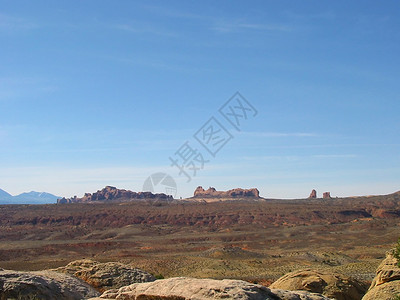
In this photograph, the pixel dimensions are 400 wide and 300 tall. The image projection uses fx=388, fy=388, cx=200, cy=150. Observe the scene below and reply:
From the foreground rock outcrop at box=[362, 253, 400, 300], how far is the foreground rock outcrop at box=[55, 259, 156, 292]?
719 cm

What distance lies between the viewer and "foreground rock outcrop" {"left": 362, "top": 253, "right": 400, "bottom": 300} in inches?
406

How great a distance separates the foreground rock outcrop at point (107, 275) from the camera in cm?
1297

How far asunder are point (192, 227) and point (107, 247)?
101ft

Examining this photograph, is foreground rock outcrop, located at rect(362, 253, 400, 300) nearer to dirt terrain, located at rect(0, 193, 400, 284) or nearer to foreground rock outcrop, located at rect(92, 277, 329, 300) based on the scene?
foreground rock outcrop, located at rect(92, 277, 329, 300)

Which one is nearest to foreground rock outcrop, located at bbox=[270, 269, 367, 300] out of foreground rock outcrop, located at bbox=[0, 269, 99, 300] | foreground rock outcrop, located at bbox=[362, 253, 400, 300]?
foreground rock outcrop, located at bbox=[362, 253, 400, 300]

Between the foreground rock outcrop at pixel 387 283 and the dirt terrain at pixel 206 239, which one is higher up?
the foreground rock outcrop at pixel 387 283

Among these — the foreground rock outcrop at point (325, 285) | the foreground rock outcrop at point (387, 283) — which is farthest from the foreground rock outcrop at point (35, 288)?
the foreground rock outcrop at point (387, 283)

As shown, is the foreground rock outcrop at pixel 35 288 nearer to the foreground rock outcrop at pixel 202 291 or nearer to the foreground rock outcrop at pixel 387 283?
the foreground rock outcrop at pixel 202 291

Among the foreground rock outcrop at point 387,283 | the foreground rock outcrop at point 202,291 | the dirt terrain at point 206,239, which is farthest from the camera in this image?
the dirt terrain at point 206,239

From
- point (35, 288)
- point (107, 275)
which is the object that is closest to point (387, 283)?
point (107, 275)

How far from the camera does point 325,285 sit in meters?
13.2

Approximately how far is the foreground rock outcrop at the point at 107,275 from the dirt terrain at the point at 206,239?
52.8 feet

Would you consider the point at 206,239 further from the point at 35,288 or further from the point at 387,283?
the point at 35,288

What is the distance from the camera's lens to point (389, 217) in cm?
9756
